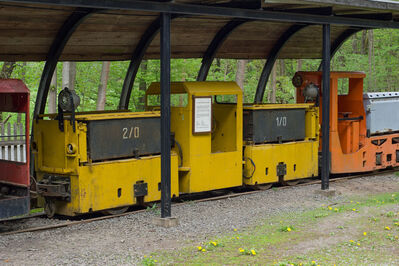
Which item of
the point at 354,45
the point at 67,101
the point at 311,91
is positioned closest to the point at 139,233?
the point at 67,101

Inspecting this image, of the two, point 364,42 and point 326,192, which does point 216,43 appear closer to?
point 326,192

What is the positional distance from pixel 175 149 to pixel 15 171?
147 inches

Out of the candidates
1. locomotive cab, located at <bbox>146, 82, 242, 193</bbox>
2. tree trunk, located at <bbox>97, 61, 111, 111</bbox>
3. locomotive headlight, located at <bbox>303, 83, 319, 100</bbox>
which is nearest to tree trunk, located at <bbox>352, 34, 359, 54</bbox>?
tree trunk, located at <bbox>97, 61, 111, 111</bbox>

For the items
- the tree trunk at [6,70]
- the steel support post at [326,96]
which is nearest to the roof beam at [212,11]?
the steel support post at [326,96]

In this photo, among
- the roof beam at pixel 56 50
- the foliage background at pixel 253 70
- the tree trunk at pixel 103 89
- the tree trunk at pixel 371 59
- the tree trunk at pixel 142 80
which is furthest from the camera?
the tree trunk at pixel 371 59

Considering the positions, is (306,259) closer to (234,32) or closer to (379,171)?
(234,32)

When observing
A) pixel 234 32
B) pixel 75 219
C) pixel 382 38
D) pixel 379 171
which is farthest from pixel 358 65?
pixel 75 219

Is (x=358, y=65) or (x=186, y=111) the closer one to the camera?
(x=186, y=111)

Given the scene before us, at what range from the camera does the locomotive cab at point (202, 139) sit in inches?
488

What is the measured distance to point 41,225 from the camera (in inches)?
418

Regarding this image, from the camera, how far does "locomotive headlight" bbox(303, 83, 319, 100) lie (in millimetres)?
15289

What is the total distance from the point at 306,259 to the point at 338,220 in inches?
103

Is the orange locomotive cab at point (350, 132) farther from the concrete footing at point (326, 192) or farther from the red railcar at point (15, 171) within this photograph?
the red railcar at point (15, 171)

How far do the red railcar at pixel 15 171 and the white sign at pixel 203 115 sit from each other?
3.78 metres
